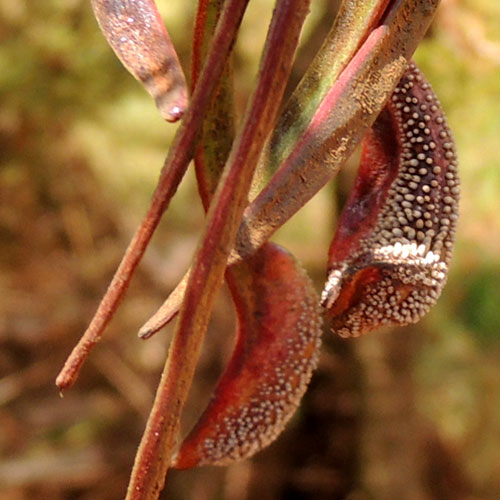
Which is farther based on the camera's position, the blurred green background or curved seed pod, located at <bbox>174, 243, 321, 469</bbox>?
the blurred green background

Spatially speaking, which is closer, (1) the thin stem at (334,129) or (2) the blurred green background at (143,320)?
(1) the thin stem at (334,129)

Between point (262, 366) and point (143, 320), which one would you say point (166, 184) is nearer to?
point (262, 366)

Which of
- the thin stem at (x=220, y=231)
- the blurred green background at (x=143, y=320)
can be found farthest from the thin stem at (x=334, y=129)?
the blurred green background at (x=143, y=320)

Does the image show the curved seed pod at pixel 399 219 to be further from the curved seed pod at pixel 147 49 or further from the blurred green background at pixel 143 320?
the blurred green background at pixel 143 320

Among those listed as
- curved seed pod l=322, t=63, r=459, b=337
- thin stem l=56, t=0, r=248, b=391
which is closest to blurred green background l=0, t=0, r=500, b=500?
curved seed pod l=322, t=63, r=459, b=337

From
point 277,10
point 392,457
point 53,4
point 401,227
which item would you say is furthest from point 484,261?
point 277,10

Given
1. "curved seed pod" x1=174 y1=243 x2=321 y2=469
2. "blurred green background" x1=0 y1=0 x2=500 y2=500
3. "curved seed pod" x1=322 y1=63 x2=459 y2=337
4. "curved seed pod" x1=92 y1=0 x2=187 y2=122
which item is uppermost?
"curved seed pod" x1=92 y1=0 x2=187 y2=122

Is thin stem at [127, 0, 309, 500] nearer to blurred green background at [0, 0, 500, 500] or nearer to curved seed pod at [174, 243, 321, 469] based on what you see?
curved seed pod at [174, 243, 321, 469]

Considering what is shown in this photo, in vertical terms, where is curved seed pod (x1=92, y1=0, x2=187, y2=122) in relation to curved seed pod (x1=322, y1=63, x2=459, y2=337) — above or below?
above
